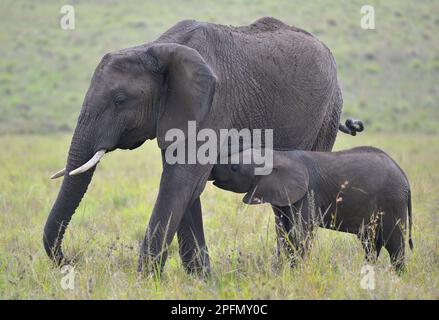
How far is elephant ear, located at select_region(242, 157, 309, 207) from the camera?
6.94 metres

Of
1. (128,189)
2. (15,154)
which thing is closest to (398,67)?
(15,154)

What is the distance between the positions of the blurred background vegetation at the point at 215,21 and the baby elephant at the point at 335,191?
1706 cm

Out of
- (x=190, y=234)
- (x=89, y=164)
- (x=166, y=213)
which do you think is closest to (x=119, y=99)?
(x=89, y=164)

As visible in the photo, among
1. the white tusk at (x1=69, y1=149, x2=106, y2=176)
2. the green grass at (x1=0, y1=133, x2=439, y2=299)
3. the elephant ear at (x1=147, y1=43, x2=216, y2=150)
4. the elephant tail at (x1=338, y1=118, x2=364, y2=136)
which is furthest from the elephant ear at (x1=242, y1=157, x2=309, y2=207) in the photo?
the elephant tail at (x1=338, y1=118, x2=364, y2=136)

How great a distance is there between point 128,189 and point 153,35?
2221cm

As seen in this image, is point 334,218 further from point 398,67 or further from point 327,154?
point 398,67

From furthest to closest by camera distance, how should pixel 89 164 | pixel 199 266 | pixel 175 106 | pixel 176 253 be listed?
pixel 176 253 < pixel 199 266 < pixel 175 106 < pixel 89 164

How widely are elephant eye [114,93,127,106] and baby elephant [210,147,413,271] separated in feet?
3.49

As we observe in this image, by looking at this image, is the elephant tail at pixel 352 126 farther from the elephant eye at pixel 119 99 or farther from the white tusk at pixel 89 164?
the white tusk at pixel 89 164

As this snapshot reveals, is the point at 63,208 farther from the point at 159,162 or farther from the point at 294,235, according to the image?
the point at 159,162

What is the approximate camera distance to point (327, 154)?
23.9 ft

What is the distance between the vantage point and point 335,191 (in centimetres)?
716

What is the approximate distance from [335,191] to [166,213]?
1630 millimetres

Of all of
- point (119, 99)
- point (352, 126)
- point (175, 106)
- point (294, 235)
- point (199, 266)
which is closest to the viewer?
point (119, 99)
